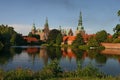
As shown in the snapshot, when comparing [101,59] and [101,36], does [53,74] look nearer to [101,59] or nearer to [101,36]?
[101,59]

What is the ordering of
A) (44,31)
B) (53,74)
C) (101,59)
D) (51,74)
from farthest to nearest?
(44,31) → (101,59) → (53,74) → (51,74)

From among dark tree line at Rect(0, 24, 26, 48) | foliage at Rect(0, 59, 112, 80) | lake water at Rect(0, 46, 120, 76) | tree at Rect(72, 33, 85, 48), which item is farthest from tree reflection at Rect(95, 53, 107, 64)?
dark tree line at Rect(0, 24, 26, 48)

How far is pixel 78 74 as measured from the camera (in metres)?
18.4

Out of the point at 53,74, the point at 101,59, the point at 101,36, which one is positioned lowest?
the point at 101,59

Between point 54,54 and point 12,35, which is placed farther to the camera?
point 12,35

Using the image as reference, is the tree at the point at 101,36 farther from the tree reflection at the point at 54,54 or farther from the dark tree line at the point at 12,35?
the dark tree line at the point at 12,35

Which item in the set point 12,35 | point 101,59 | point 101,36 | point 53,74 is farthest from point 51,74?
point 12,35

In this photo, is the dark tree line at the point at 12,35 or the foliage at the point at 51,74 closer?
the foliage at the point at 51,74

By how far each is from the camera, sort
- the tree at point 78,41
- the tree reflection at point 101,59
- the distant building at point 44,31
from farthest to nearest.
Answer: the distant building at point 44,31 < the tree at point 78,41 < the tree reflection at point 101,59

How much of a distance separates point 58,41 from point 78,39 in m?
23.7

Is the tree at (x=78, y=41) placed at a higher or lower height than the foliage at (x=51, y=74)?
higher

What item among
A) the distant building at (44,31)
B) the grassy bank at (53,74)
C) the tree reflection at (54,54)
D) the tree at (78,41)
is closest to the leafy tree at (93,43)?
the tree at (78,41)

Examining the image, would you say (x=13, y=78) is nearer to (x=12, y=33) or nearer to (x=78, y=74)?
(x=78, y=74)

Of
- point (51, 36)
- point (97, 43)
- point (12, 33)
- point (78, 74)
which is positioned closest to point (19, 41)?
point (12, 33)
